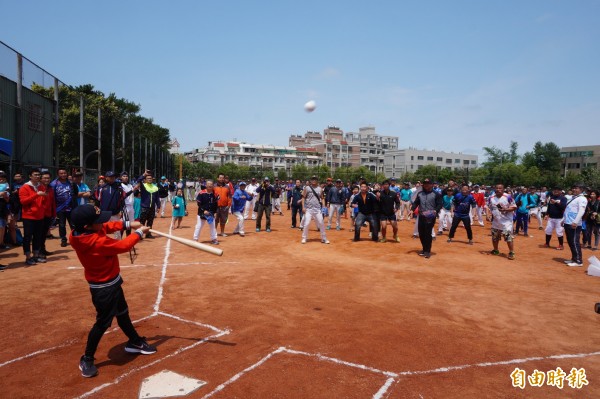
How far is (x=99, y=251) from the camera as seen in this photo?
4.14 meters

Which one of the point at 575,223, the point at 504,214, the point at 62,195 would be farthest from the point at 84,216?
the point at 575,223

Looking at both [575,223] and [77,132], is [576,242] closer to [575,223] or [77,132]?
[575,223]

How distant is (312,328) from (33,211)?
24.5 ft

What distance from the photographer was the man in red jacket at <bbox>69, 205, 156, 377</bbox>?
4062 mm

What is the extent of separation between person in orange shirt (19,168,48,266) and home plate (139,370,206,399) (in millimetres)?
6778

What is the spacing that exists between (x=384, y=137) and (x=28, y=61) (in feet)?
483

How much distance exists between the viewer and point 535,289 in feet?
26.0

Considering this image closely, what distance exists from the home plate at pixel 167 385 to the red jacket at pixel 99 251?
1258 mm

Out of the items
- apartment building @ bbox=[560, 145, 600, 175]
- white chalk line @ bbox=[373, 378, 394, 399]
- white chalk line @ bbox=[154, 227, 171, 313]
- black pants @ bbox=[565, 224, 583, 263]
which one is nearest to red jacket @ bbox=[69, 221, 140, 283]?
white chalk line @ bbox=[154, 227, 171, 313]

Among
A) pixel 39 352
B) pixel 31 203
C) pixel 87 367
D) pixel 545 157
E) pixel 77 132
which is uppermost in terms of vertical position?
pixel 545 157

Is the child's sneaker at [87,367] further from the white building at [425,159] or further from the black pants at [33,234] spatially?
the white building at [425,159]

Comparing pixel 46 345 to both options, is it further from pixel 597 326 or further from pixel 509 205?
pixel 509 205

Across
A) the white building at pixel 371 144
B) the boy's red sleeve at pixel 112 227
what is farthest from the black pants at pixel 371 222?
the white building at pixel 371 144

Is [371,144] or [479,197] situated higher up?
[371,144]
